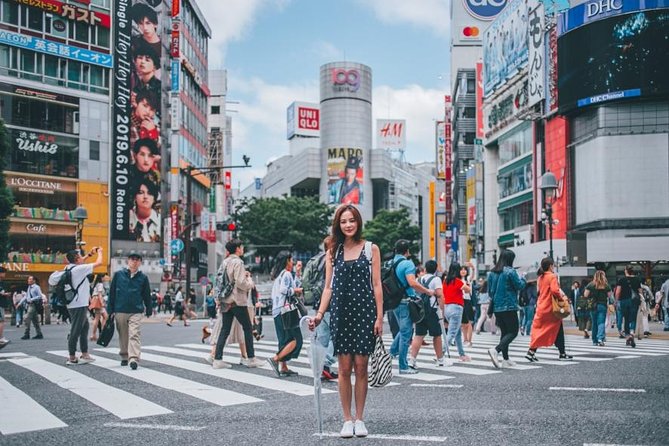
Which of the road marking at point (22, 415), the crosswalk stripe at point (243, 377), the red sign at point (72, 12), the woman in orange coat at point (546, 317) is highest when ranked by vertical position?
the red sign at point (72, 12)

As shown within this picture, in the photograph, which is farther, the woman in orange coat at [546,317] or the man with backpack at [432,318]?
the woman in orange coat at [546,317]

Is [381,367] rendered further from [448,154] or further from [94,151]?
[448,154]

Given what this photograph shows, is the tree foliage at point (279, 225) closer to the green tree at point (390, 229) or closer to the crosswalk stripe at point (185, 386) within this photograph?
the green tree at point (390, 229)

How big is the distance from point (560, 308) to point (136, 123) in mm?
43265

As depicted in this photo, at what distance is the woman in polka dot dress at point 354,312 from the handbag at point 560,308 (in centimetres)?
648

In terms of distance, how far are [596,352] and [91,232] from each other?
40075 millimetres

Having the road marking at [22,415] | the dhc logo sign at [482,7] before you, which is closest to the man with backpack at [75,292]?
the road marking at [22,415]

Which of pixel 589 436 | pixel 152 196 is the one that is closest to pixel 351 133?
pixel 152 196

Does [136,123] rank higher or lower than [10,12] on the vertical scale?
lower

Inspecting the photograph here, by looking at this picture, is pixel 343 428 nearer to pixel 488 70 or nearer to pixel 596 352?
pixel 596 352

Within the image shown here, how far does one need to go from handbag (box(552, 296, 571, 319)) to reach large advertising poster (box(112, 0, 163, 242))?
138ft

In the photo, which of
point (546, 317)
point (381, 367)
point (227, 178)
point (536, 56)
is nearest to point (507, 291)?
point (546, 317)

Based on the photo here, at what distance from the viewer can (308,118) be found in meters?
133

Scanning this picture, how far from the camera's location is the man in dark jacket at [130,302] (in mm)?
11227
